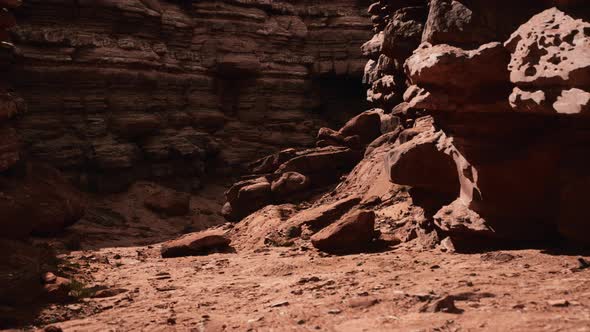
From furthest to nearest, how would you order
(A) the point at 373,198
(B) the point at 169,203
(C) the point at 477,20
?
(B) the point at 169,203, (A) the point at 373,198, (C) the point at 477,20

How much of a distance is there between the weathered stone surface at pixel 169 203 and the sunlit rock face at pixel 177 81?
210 cm

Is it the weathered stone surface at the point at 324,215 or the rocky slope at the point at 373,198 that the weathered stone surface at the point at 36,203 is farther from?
the weathered stone surface at the point at 324,215

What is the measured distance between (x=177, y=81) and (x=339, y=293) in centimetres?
2168

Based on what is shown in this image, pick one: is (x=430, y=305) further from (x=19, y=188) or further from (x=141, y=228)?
(x=141, y=228)

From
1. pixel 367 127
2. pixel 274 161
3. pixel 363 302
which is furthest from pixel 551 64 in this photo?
pixel 274 161

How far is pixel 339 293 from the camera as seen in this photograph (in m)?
8.22

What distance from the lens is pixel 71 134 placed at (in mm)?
25297

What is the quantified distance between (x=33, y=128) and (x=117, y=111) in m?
3.46

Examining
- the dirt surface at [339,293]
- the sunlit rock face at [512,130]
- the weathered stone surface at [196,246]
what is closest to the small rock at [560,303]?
the dirt surface at [339,293]

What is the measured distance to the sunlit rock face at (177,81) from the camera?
2502 cm

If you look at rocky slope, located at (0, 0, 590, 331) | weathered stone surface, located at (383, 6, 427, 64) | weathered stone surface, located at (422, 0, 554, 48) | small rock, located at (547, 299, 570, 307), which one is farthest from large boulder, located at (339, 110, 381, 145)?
small rock, located at (547, 299, 570, 307)

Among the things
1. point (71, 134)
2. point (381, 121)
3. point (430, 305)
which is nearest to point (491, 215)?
point (430, 305)

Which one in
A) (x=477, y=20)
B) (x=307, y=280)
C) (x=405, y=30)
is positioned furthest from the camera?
(x=405, y=30)

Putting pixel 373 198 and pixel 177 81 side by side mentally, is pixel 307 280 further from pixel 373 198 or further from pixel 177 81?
pixel 177 81
